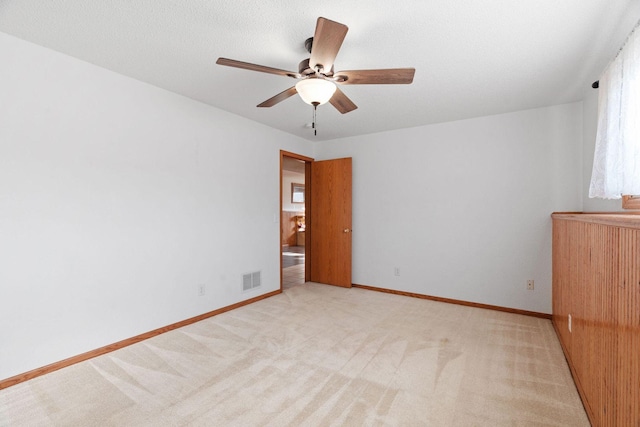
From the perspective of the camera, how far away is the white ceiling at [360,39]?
1.69 metres

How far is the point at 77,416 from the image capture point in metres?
1.69

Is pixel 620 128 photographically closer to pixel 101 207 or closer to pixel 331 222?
pixel 331 222

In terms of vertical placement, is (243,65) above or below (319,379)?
above

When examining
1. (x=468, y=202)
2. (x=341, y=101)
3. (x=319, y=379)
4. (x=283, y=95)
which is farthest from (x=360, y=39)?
(x=468, y=202)

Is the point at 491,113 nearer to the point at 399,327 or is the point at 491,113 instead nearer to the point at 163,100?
the point at 399,327

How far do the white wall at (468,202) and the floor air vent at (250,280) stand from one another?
1555 mm

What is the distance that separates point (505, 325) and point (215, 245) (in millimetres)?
3257

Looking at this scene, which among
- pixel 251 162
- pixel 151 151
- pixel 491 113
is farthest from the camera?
pixel 251 162

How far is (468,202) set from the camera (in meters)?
3.73

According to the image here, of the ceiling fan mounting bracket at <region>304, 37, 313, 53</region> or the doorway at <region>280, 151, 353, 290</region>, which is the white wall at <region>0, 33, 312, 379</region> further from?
the ceiling fan mounting bracket at <region>304, 37, 313, 53</region>

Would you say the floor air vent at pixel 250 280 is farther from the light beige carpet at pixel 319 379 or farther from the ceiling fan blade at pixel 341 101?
the ceiling fan blade at pixel 341 101

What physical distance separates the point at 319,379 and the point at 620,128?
2492 mm

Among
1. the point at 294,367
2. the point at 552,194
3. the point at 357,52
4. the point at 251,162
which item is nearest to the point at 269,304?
the point at 294,367

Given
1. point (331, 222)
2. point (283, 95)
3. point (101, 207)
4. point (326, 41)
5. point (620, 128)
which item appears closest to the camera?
point (326, 41)
